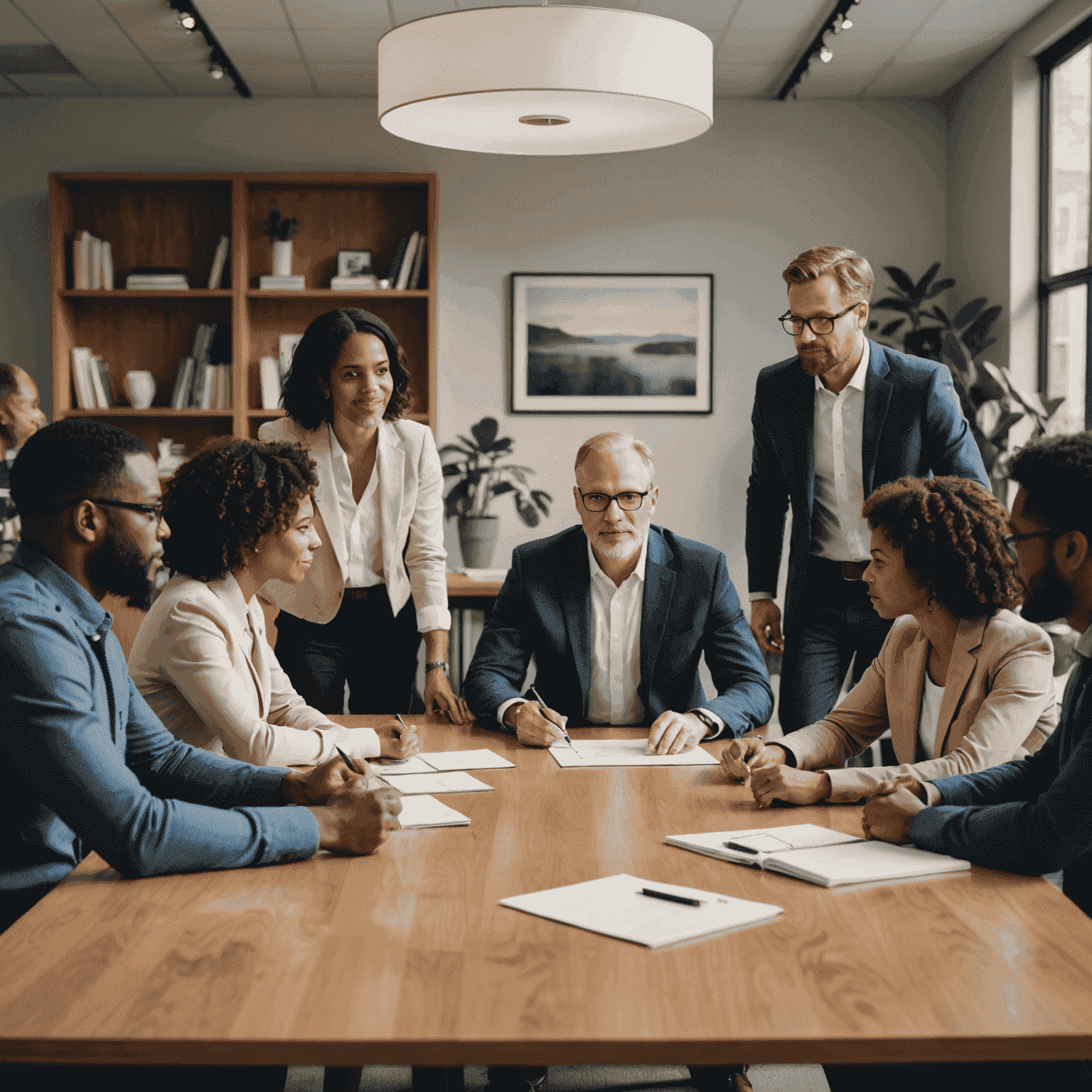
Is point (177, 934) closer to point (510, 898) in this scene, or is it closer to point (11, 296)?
point (510, 898)

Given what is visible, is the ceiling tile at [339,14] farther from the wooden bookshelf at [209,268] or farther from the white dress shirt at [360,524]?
the white dress shirt at [360,524]

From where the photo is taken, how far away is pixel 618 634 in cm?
246

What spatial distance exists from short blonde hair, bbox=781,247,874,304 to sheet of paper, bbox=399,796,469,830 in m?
1.52

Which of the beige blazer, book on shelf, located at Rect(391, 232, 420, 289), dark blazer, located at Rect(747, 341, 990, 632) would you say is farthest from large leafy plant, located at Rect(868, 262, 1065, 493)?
book on shelf, located at Rect(391, 232, 420, 289)

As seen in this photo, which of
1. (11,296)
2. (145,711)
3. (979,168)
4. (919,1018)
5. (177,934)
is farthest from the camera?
(11,296)

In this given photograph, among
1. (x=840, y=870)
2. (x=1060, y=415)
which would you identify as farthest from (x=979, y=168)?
(x=840, y=870)

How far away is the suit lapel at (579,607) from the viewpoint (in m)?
2.41

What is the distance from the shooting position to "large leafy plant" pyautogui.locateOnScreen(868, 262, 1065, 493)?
164 inches

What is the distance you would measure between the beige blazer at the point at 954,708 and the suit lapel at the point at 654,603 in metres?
0.43

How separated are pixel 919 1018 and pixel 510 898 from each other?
48cm

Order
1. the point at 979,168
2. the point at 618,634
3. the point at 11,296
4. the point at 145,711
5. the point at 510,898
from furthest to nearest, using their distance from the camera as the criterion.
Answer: the point at 11,296 < the point at 979,168 < the point at 618,634 < the point at 145,711 < the point at 510,898

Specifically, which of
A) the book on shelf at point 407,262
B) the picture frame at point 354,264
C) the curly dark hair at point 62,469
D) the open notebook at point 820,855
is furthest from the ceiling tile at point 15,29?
the open notebook at point 820,855

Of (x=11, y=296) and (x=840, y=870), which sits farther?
(x=11, y=296)

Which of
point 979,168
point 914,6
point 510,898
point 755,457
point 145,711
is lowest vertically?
point 510,898
